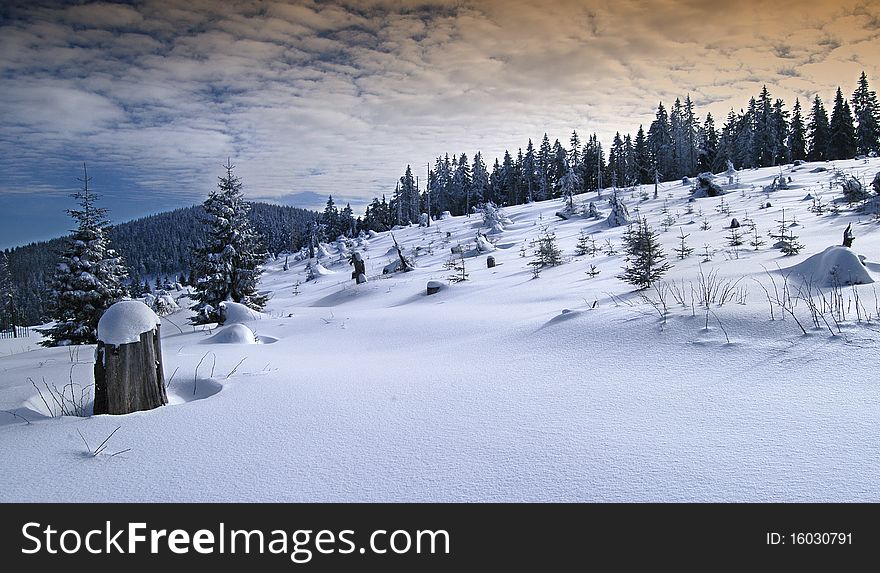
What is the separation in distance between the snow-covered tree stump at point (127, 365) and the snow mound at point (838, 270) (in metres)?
6.61

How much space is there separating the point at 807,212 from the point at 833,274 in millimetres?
12998

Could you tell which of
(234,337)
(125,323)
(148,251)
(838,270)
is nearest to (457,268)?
(234,337)

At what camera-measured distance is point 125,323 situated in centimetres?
339

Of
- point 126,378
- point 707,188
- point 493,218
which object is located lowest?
point 126,378

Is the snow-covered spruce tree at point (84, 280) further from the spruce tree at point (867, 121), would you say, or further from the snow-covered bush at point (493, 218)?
the spruce tree at point (867, 121)

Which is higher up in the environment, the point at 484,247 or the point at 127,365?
the point at 484,247

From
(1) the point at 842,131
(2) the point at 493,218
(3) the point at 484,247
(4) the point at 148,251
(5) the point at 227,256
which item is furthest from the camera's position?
(4) the point at 148,251

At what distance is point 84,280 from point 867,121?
220 ft

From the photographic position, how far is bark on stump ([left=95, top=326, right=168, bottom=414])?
325 centimetres

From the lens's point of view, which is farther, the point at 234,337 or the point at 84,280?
the point at 84,280

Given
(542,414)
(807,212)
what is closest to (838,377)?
(542,414)

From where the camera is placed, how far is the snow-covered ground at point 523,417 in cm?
214

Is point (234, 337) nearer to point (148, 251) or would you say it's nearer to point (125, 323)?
point (125, 323)
